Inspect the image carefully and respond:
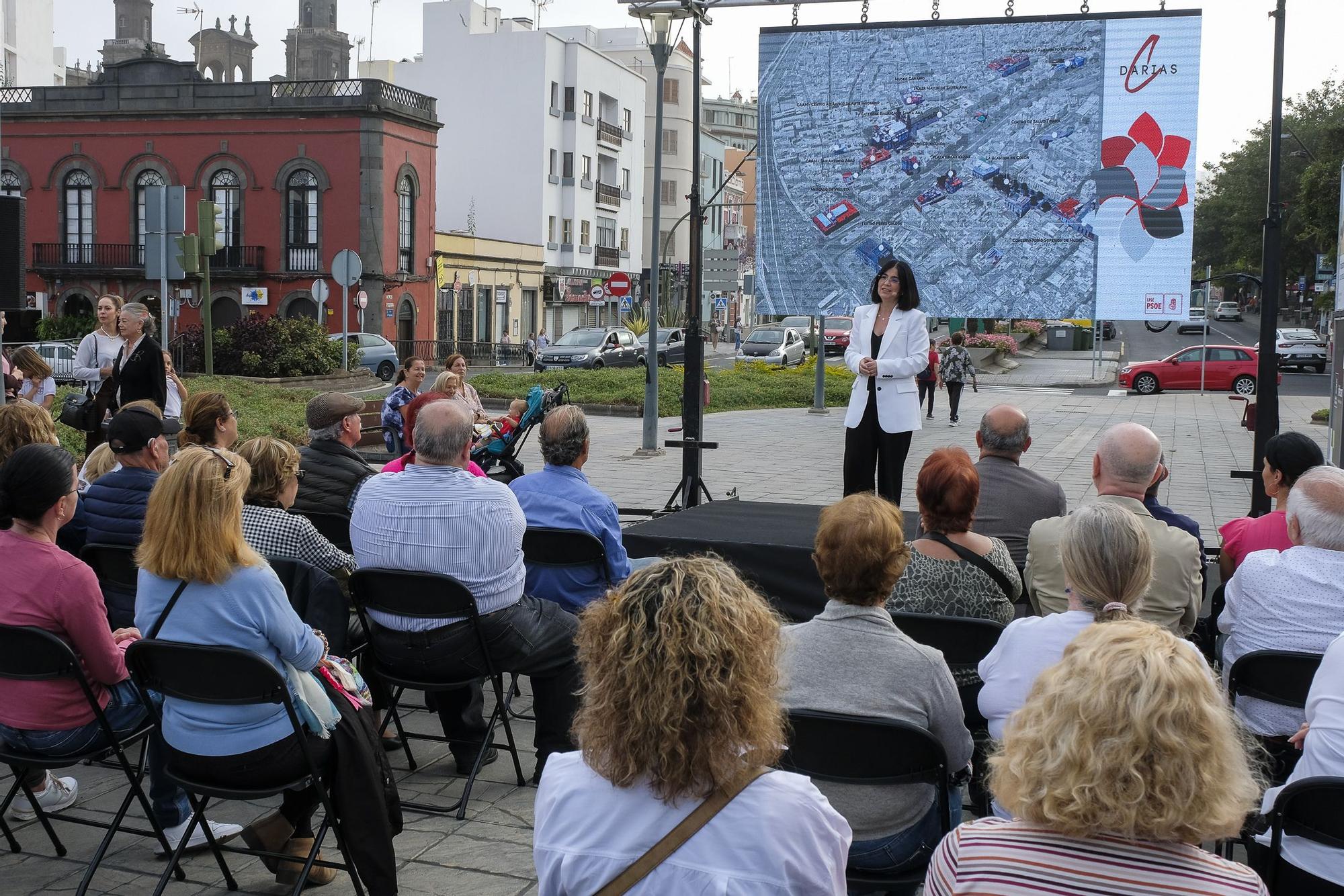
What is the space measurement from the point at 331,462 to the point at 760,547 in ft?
6.80

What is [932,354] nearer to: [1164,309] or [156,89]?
[1164,309]

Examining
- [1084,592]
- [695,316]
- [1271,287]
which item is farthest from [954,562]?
[695,316]

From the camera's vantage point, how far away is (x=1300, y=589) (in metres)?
3.87

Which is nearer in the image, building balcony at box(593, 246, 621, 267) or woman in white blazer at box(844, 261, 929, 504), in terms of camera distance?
woman in white blazer at box(844, 261, 929, 504)

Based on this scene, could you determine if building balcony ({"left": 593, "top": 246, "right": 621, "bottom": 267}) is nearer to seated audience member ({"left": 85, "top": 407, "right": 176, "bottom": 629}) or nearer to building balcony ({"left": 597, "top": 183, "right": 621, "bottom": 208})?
building balcony ({"left": 597, "top": 183, "right": 621, "bottom": 208})

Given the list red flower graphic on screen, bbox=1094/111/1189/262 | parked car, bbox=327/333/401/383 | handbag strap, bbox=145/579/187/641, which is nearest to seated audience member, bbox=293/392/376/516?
handbag strap, bbox=145/579/187/641

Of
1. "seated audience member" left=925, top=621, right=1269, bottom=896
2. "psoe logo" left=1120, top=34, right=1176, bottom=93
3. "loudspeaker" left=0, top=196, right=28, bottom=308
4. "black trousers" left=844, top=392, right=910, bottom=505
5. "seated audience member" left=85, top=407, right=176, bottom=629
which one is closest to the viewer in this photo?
"seated audience member" left=925, top=621, right=1269, bottom=896

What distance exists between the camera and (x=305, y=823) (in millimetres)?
4141

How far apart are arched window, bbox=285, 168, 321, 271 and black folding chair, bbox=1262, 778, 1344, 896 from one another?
Answer: 43.8 metres

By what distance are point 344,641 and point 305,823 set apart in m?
0.81

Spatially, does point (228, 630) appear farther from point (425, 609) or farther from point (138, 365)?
point (138, 365)

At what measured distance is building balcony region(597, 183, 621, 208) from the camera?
66.2 meters

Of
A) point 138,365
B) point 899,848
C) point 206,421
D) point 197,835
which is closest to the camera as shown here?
point 899,848

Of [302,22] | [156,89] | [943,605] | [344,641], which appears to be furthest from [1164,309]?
[302,22]
